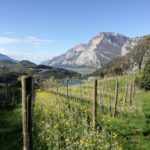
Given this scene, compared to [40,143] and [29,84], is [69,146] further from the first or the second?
[29,84]

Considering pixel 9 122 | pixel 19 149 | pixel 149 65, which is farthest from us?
pixel 149 65

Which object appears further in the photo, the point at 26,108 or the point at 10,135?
the point at 10,135

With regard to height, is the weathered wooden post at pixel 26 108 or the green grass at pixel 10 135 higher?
the weathered wooden post at pixel 26 108

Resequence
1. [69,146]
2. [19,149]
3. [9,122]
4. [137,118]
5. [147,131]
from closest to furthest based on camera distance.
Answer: [69,146]
[19,149]
[147,131]
[137,118]
[9,122]

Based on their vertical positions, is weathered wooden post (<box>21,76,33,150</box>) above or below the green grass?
above

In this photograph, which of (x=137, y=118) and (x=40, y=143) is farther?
(x=137, y=118)

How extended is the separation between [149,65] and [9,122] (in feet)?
149

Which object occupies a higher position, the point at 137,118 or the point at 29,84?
the point at 29,84

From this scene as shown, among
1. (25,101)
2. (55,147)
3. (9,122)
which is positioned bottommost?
(9,122)

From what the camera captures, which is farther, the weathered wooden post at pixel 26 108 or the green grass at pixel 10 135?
the green grass at pixel 10 135

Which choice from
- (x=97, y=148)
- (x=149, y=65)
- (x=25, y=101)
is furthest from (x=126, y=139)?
(x=149, y=65)

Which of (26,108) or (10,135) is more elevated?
(26,108)

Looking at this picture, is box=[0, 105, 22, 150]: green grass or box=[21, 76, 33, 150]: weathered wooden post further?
box=[0, 105, 22, 150]: green grass

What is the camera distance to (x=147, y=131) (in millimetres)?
16312
